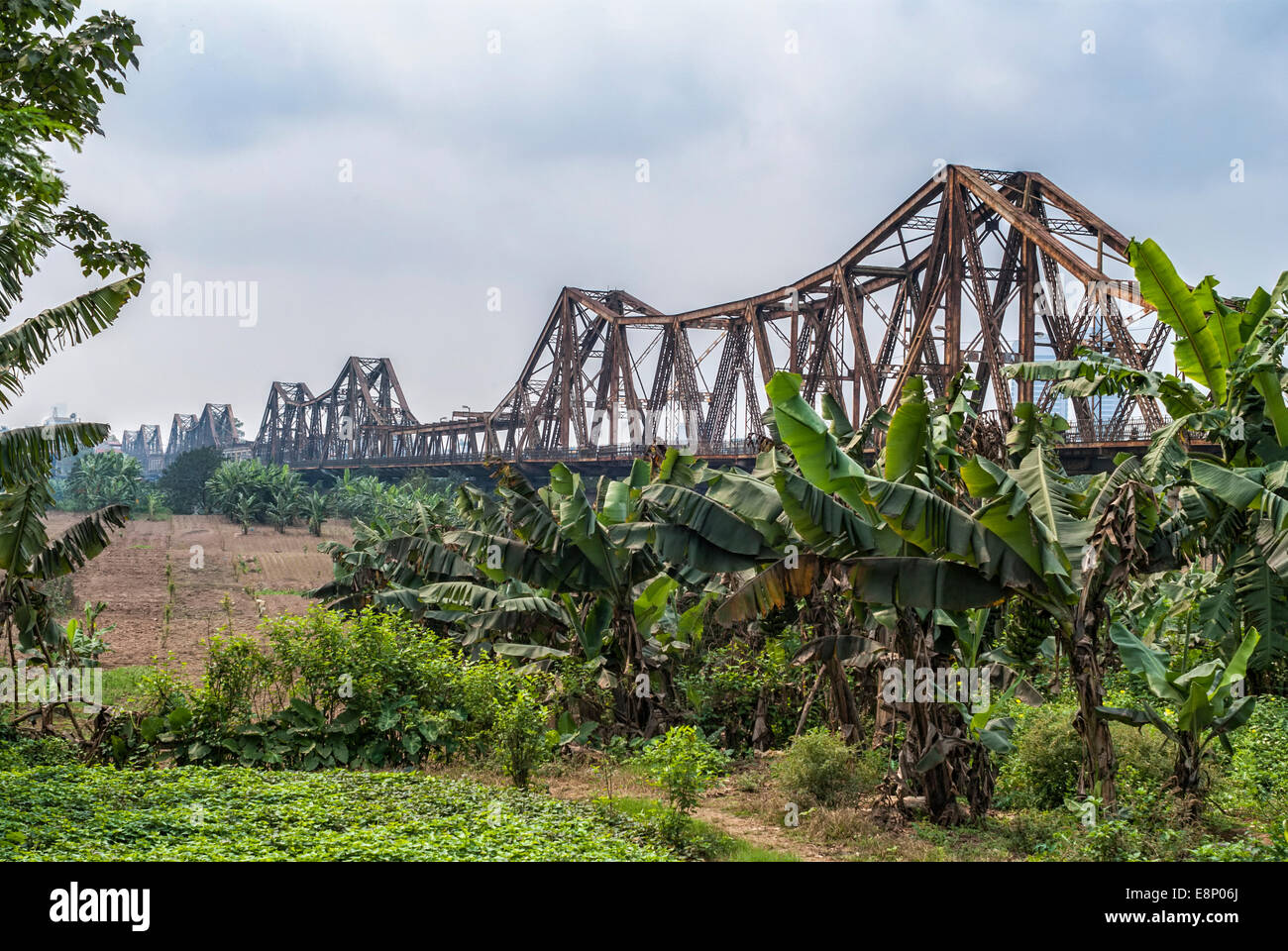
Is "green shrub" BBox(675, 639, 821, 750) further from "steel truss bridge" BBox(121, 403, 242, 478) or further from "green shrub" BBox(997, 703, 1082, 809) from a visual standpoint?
"steel truss bridge" BBox(121, 403, 242, 478)

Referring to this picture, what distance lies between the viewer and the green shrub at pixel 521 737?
10719 mm

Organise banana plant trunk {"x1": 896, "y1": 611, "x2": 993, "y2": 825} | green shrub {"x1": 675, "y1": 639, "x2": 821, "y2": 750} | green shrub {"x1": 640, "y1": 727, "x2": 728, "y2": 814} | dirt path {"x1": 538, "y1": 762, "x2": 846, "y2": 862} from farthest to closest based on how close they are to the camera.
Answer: green shrub {"x1": 675, "y1": 639, "x2": 821, "y2": 750}
banana plant trunk {"x1": 896, "y1": 611, "x2": 993, "y2": 825}
dirt path {"x1": 538, "y1": 762, "x2": 846, "y2": 862}
green shrub {"x1": 640, "y1": 727, "x2": 728, "y2": 814}

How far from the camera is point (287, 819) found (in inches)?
333

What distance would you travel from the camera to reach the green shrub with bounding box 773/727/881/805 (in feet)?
34.3

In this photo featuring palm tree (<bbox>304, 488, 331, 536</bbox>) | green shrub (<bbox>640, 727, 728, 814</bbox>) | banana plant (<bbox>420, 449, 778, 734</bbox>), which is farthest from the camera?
palm tree (<bbox>304, 488, 331, 536</bbox>)

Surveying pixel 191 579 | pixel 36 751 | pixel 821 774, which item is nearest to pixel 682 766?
pixel 821 774

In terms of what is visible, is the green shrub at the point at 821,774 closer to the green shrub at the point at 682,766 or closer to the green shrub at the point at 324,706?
the green shrub at the point at 682,766

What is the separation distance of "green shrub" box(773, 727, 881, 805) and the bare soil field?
11972 mm

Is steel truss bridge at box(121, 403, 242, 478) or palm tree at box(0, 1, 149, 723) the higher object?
steel truss bridge at box(121, 403, 242, 478)

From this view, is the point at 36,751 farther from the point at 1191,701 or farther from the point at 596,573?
the point at 1191,701

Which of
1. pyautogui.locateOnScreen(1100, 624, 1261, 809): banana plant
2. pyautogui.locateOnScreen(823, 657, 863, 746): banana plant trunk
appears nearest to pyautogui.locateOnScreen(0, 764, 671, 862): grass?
pyautogui.locateOnScreen(823, 657, 863, 746): banana plant trunk

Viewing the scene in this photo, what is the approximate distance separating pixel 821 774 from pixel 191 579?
33899 mm
